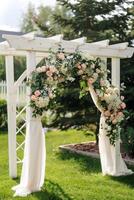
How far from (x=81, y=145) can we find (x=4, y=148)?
6.29 ft

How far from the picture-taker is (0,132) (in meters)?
13.7

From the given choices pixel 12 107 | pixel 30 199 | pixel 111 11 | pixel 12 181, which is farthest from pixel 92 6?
pixel 30 199

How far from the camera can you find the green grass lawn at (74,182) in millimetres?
6406

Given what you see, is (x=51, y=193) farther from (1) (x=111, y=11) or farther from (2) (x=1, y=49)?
(1) (x=111, y=11)

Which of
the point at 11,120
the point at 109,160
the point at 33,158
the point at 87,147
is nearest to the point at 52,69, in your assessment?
the point at 33,158

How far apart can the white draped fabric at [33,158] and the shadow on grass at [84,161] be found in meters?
1.65

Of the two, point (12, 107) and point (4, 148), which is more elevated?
point (12, 107)

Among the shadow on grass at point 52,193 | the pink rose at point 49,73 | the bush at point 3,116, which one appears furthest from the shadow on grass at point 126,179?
the bush at point 3,116

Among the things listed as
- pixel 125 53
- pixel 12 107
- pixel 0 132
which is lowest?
pixel 0 132

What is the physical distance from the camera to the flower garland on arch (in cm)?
626

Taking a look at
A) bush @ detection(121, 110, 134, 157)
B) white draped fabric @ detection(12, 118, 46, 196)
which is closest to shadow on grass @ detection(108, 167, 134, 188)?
bush @ detection(121, 110, 134, 157)

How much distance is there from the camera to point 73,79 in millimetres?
6473

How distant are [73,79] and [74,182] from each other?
182 centimetres

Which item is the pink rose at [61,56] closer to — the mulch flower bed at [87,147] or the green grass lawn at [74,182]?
the green grass lawn at [74,182]
